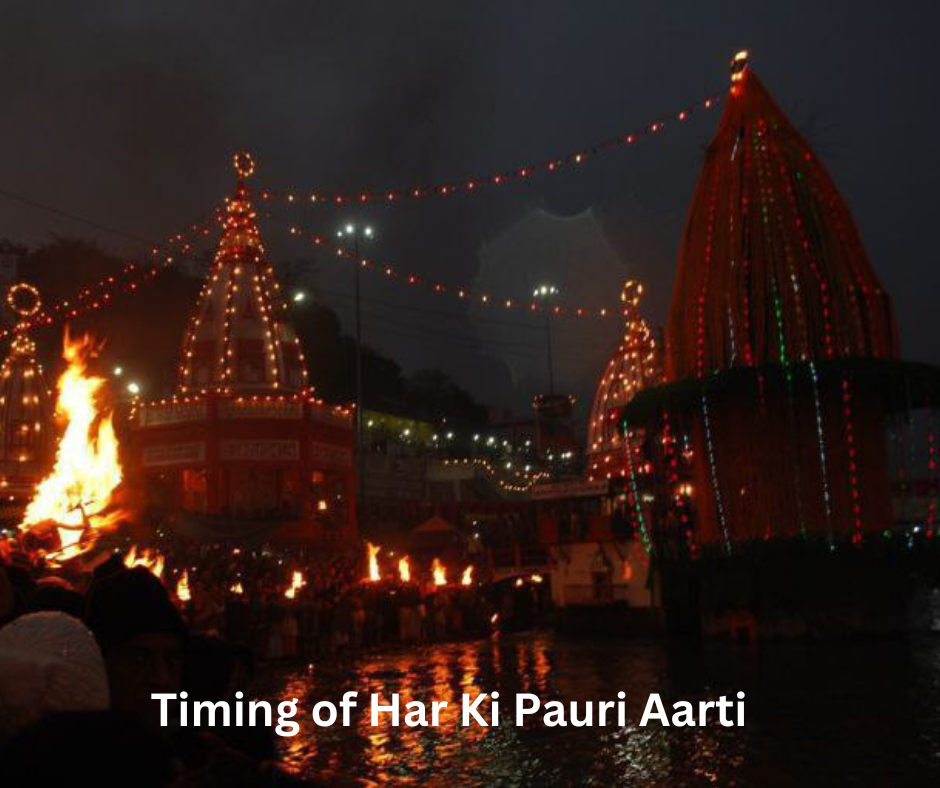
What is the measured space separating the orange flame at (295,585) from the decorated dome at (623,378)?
88.8 ft

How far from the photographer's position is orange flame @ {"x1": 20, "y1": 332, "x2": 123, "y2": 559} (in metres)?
12.4

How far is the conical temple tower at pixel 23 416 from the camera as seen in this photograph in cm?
3584

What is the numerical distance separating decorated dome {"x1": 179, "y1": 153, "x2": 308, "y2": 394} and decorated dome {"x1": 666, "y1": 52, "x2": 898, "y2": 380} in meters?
22.0

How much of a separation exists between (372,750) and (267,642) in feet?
40.2

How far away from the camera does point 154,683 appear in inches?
160

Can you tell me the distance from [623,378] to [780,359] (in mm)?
31987

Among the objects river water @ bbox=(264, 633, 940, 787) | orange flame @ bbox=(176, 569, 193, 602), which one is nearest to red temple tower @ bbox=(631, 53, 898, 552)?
river water @ bbox=(264, 633, 940, 787)

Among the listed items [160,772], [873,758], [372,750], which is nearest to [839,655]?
[873,758]

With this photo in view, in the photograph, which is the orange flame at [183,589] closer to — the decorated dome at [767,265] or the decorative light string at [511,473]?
the decorated dome at [767,265]

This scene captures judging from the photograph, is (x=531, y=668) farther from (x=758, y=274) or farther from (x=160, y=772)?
(x=160, y=772)

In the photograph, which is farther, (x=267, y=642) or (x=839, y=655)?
(x=267, y=642)

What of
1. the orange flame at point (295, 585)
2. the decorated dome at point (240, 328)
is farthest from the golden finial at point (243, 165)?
→ the orange flame at point (295, 585)

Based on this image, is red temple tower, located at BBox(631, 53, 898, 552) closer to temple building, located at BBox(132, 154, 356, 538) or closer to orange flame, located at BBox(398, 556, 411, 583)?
orange flame, located at BBox(398, 556, 411, 583)

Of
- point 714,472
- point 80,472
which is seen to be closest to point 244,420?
point 714,472
